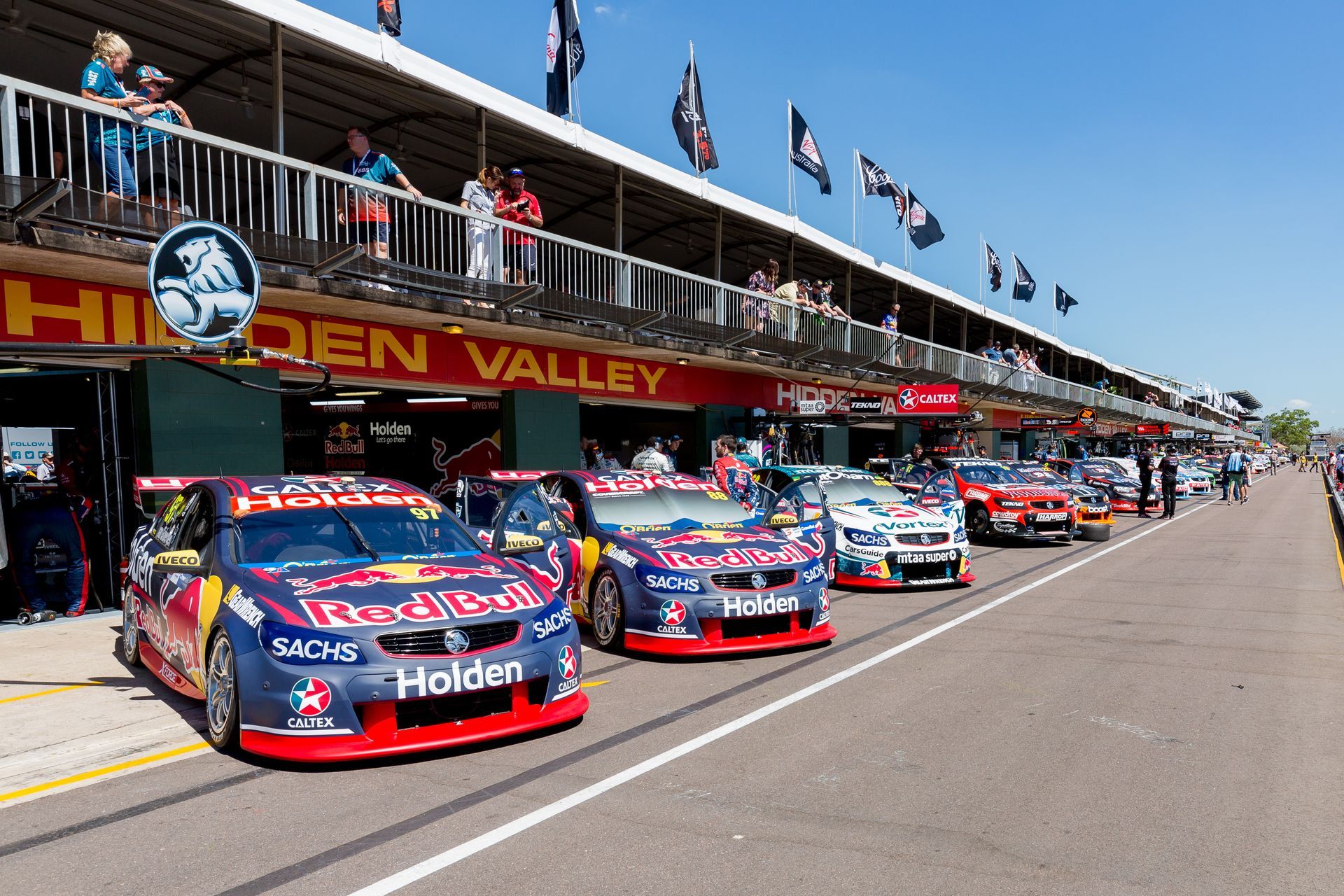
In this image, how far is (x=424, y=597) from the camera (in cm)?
519

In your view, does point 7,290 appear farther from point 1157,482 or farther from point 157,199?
point 1157,482

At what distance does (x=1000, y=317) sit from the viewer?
3581 cm

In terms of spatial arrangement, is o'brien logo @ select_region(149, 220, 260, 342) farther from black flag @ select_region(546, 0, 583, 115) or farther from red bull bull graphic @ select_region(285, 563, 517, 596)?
black flag @ select_region(546, 0, 583, 115)

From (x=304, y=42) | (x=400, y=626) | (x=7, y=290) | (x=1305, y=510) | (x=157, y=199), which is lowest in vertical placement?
(x=1305, y=510)

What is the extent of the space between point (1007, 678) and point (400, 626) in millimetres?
4320

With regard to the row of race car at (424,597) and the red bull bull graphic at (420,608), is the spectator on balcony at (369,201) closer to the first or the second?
the row of race car at (424,597)

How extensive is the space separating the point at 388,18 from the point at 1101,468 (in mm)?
23149

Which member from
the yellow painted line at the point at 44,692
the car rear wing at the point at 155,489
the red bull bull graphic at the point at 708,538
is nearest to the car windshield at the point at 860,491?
the red bull bull graphic at the point at 708,538

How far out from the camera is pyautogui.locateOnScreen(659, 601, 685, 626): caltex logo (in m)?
7.31

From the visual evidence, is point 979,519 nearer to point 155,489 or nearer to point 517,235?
point 517,235

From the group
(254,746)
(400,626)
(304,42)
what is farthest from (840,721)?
(304,42)

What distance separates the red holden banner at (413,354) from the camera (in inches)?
372

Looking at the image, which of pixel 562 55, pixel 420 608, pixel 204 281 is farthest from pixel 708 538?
pixel 562 55

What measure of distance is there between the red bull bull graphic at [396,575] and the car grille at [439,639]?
1.77 feet
